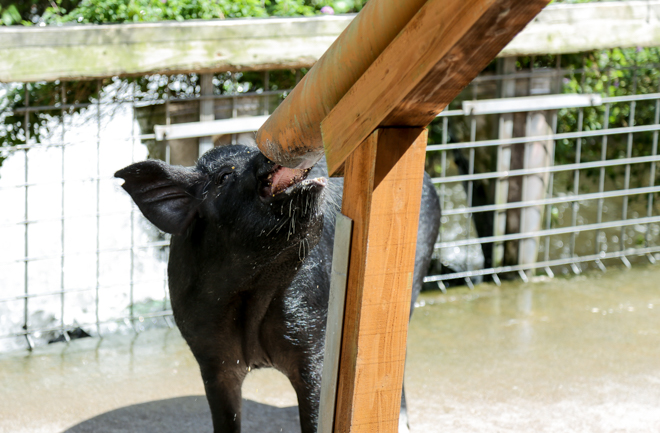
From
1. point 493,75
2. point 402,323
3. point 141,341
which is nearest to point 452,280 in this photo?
point 493,75

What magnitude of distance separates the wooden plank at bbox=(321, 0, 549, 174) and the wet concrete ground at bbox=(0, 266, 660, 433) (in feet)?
6.84

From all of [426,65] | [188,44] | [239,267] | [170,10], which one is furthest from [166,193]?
[170,10]

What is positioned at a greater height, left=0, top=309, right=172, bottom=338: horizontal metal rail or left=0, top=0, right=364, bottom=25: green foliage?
left=0, top=0, right=364, bottom=25: green foliage

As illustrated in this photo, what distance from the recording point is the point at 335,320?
1.40 m

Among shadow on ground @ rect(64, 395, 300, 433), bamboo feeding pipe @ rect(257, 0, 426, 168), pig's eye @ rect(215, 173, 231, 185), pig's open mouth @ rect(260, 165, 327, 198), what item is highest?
bamboo feeding pipe @ rect(257, 0, 426, 168)

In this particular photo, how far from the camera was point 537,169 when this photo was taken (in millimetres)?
4609

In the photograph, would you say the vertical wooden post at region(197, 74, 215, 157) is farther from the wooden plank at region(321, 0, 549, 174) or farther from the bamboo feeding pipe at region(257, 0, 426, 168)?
the wooden plank at region(321, 0, 549, 174)

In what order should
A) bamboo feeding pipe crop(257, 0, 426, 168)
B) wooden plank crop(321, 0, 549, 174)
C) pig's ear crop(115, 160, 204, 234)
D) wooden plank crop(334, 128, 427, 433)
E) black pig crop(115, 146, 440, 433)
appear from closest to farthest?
wooden plank crop(321, 0, 549, 174), bamboo feeding pipe crop(257, 0, 426, 168), wooden plank crop(334, 128, 427, 433), black pig crop(115, 146, 440, 433), pig's ear crop(115, 160, 204, 234)

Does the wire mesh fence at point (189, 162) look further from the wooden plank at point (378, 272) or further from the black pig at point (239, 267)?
the wooden plank at point (378, 272)

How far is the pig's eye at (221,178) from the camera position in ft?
7.48

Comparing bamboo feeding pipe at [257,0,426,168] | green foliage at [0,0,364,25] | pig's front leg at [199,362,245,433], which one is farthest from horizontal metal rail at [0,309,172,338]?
bamboo feeding pipe at [257,0,426,168]

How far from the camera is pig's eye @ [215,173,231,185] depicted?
2.28 metres

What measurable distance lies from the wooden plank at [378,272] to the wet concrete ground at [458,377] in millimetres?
1785

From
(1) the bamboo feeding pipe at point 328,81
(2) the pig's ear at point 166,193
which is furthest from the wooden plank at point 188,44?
(1) the bamboo feeding pipe at point 328,81
